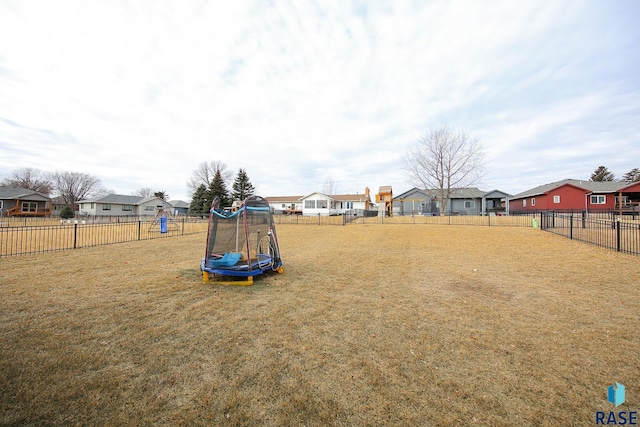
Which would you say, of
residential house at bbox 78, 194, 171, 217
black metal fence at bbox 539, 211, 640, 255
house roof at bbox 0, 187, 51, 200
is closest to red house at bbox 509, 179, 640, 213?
black metal fence at bbox 539, 211, 640, 255

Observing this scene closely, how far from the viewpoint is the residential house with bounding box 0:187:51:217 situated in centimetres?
3725

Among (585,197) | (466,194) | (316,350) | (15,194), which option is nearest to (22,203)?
(15,194)

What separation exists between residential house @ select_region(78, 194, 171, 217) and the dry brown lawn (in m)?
46.7

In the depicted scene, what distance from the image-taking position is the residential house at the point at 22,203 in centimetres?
3725

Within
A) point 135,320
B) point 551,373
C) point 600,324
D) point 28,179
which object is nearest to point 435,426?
point 551,373

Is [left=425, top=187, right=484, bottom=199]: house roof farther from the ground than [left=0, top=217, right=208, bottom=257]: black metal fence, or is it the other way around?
[left=425, top=187, right=484, bottom=199]: house roof

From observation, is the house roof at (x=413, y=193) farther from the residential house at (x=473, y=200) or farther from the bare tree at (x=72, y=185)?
the bare tree at (x=72, y=185)

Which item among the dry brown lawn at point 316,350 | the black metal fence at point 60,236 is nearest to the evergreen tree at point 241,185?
the black metal fence at point 60,236

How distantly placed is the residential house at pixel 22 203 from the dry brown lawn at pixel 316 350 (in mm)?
47175

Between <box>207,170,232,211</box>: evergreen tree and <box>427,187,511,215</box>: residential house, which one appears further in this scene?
<box>207,170,232,211</box>: evergreen tree

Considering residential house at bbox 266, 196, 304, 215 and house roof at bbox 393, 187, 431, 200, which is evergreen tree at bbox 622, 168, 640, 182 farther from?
residential house at bbox 266, 196, 304, 215

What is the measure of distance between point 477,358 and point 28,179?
288ft

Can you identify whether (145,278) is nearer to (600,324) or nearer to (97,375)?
(97,375)

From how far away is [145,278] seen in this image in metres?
6.48
